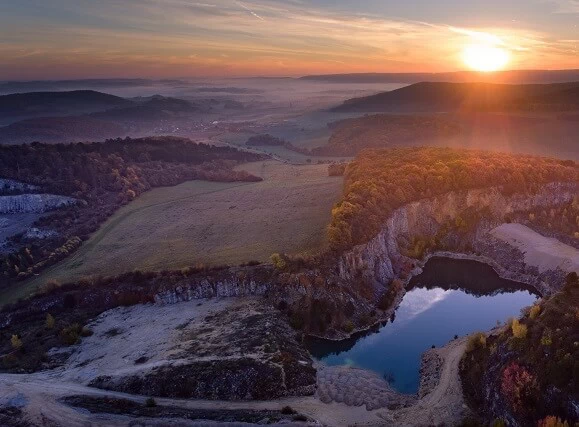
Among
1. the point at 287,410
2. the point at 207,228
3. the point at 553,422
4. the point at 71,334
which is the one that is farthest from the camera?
the point at 207,228

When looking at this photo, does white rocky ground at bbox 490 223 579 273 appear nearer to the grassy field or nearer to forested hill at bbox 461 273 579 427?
forested hill at bbox 461 273 579 427

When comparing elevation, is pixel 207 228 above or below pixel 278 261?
below

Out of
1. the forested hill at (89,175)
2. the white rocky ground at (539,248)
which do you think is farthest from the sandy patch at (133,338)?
the white rocky ground at (539,248)

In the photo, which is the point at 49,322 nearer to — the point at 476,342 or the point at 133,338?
the point at 133,338

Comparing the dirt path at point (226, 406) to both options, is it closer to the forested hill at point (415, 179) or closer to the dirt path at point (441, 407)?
the dirt path at point (441, 407)

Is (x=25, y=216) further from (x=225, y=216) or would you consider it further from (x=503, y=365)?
(x=503, y=365)

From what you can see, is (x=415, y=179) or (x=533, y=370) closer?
(x=533, y=370)

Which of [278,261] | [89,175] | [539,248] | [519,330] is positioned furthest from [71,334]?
[89,175]

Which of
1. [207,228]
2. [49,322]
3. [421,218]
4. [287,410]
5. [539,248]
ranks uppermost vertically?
[421,218]
